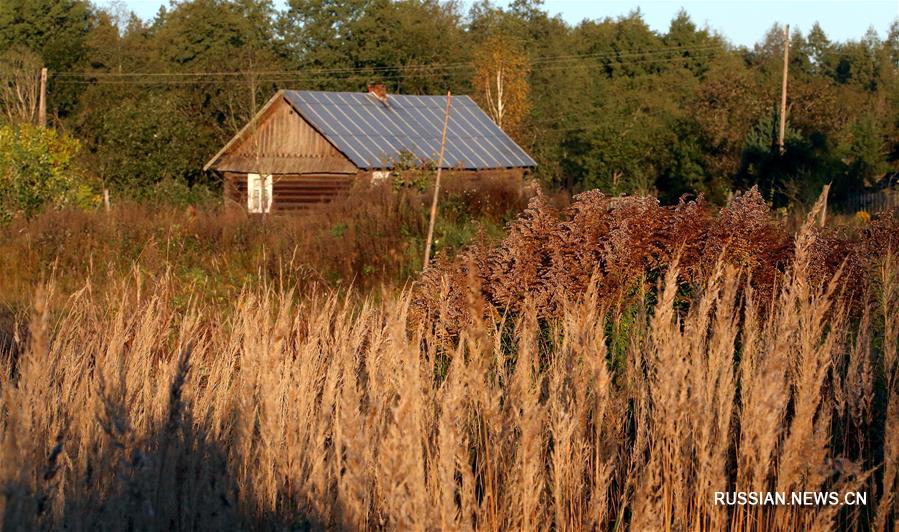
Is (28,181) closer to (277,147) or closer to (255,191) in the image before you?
(277,147)

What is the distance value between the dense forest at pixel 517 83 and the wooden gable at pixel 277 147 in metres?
1.29

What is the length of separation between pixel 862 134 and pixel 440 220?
25.4 metres

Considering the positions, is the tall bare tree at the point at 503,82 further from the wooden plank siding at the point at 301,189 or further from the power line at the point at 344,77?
the wooden plank siding at the point at 301,189

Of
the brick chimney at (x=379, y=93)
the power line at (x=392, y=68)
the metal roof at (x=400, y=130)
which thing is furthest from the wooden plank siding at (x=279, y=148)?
the power line at (x=392, y=68)

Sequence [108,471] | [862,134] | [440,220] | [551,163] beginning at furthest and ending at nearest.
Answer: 1. [551,163]
2. [862,134]
3. [440,220]
4. [108,471]

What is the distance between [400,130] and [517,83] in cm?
2590

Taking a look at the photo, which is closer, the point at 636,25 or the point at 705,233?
the point at 705,233

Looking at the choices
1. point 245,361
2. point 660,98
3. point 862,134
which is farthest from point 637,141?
point 245,361

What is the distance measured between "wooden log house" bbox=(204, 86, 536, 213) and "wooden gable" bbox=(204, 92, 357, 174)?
0.03 m

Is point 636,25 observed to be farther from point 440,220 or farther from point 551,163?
point 440,220

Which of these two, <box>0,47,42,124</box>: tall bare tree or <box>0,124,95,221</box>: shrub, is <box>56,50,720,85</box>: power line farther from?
<box>0,124,95,221</box>: shrub

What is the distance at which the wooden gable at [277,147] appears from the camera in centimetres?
3306

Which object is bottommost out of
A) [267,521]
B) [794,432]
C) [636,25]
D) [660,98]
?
[267,521]

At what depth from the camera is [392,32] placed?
6181cm
